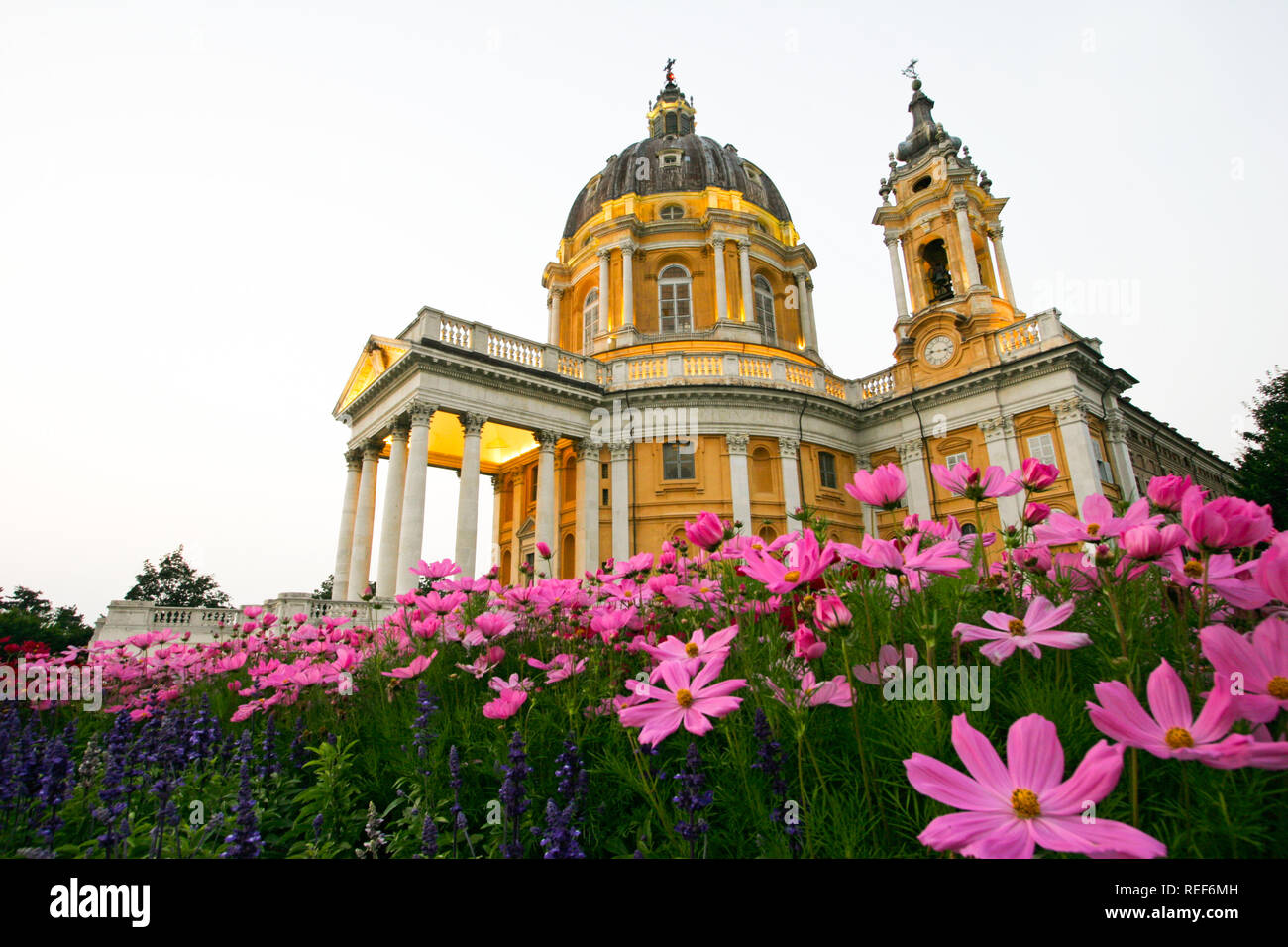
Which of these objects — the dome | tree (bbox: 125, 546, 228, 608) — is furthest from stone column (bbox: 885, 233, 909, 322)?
tree (bbox: 125, 546, 228, 608)

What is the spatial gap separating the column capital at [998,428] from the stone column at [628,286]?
1612cm

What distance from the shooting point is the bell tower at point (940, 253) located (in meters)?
25.7

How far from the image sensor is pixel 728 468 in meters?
24.5

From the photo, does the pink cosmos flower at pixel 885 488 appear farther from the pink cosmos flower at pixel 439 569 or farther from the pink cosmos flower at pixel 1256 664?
the pink cosmos flower at pixel 439 569

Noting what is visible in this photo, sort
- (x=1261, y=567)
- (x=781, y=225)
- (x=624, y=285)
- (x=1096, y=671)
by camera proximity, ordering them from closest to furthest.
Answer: (x=1261, y=567) → (x=1096, y=671) → (x=624, y=285) → (x=781, y=225)

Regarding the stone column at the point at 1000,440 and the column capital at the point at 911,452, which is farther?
the column capital at the point at 911,452

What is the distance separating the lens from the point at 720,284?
30844mm

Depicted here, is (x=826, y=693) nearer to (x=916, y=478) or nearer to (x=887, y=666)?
(x=887, y=666)

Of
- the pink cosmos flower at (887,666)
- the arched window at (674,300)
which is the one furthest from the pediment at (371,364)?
the pink cosmos flower at (887,666)

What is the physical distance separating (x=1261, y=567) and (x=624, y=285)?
1225 inches

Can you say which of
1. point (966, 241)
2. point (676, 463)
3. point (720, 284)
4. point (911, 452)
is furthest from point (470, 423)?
point (966, 241)
